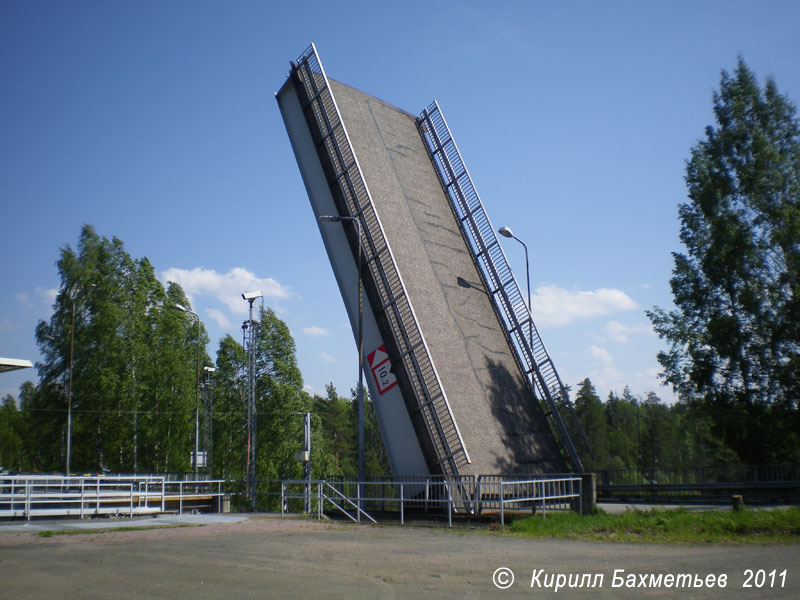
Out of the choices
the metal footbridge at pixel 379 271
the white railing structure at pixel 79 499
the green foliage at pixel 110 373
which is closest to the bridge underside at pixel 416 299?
the metal footbridge at pixel 379 271

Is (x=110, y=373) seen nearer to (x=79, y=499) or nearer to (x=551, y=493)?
(x=79, y=499)

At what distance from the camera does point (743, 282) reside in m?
23.8

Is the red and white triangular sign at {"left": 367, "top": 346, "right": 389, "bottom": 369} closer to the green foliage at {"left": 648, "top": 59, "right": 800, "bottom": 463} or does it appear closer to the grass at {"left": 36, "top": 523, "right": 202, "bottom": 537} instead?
the grass at {"left": 36, "top": 523, "right": 202, "bottom": 537}

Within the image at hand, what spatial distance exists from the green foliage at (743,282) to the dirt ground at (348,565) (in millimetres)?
15428

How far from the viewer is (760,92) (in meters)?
24.9

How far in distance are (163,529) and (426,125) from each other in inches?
599

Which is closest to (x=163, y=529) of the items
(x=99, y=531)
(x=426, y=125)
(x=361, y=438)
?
(x=99, y=531)

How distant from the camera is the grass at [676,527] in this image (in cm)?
973

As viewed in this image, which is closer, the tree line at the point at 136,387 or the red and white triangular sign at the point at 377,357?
the red and white triangular sign at the point at 377,357

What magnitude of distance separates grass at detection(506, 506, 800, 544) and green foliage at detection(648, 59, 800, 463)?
12714 millimetres

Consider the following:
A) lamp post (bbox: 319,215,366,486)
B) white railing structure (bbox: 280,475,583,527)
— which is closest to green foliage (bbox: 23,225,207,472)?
lamp post (bbox: 319,215,366,486)

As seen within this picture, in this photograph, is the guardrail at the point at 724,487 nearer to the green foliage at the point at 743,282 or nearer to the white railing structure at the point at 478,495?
the green foliage at the point at 743,282

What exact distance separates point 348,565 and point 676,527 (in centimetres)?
570

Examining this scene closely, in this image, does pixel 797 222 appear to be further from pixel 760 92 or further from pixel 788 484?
pixel 788 484
